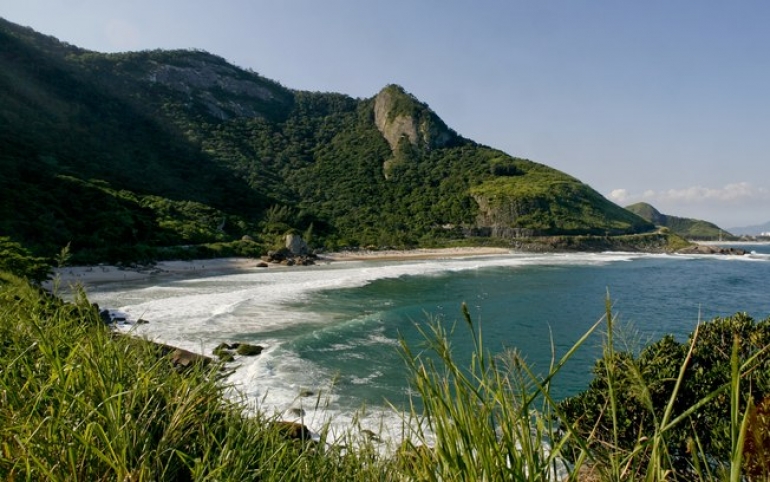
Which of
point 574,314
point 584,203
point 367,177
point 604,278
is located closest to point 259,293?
point 574,314

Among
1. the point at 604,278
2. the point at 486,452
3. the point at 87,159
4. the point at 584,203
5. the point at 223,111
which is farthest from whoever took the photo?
the point at 223,111

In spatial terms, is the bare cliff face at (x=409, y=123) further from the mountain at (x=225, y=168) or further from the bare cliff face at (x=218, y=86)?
the bare cliff face at (x=218, y=86)

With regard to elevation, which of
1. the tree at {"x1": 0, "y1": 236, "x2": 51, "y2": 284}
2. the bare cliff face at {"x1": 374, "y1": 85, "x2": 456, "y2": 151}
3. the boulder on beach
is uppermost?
the bare cliff face at {"x1": 374, "y1": 85, "x2": 456, "y2": 151}

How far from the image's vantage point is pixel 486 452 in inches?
64.7

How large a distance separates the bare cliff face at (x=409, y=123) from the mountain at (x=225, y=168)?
459 mm

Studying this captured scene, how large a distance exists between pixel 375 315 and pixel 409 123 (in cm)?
11576

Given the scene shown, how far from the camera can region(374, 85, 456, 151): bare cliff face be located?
5138 inches

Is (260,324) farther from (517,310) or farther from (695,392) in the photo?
(695,392)

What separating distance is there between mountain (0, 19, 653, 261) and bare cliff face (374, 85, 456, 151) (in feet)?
1.51

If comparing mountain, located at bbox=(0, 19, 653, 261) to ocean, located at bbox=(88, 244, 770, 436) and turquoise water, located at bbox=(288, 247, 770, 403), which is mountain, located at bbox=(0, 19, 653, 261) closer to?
ocean, located at bbox=(88, 244, 770, 436)

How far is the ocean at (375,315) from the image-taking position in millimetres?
13102

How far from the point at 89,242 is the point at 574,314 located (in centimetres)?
4288

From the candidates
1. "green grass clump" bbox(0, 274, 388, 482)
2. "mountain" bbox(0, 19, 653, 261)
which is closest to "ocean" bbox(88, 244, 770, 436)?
"green grass clump" bbox(0, 274, 388, 482)

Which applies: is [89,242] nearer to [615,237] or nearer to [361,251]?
[361,251]
